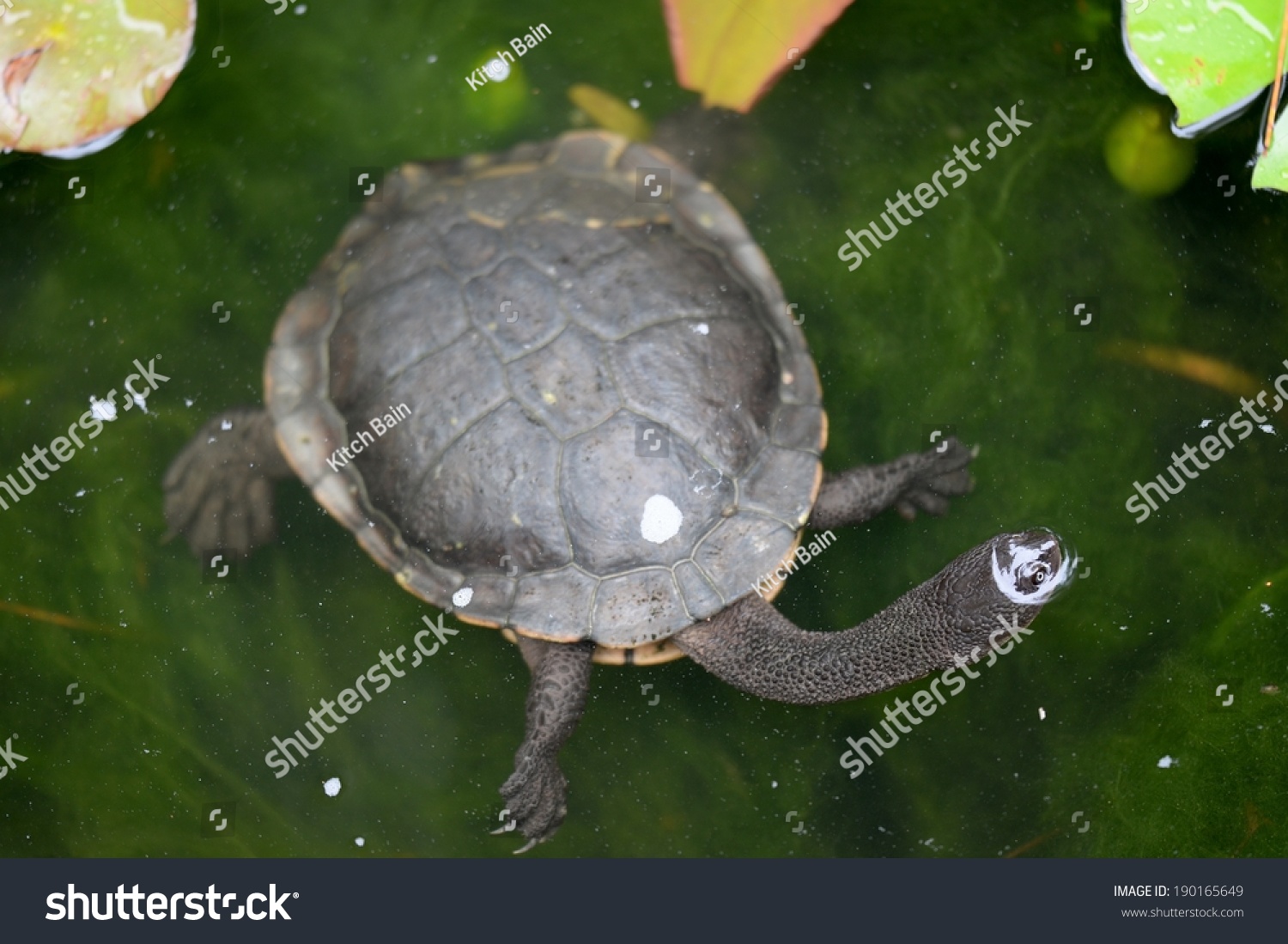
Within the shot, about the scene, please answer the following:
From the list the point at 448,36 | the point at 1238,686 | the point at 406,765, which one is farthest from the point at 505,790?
the point at 448,36

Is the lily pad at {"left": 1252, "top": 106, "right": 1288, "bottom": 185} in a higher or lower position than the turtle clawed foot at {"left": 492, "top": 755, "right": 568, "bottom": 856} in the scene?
higher

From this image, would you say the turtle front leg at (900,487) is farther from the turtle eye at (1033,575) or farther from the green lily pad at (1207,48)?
the green lily pad at (1207,48)

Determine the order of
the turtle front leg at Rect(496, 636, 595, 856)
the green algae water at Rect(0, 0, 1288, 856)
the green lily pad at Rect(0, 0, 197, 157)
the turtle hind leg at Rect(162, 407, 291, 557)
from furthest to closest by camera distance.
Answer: the turtle hind leg at Rect(162, 407, 291, 557)
the green algae water at Rect(0, 0, 1288, 856)
the green lily pad at Rect(0, 0, 197, 157)
the turtle front leg at Rect(496, 636, 595, 856)

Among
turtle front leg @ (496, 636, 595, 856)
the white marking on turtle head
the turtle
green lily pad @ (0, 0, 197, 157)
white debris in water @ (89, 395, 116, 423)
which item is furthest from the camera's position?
white debris in water @ (89, 395, 116, 423)

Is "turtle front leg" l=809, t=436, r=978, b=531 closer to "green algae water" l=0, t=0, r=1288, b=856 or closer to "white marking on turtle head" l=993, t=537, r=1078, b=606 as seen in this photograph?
"green algae water" l=0, t=0, r=1288, b=856

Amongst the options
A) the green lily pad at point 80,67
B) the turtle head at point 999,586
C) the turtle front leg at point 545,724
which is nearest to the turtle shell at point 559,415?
the turtle front leg at point 545,724

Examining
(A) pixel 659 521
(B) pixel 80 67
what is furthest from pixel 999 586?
(B) pixel 80 67

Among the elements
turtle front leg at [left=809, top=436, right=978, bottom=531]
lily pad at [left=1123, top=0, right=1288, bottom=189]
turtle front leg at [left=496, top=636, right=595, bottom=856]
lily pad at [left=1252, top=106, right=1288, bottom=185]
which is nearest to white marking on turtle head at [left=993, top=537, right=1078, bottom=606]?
turtle front leg at [left=809, top=436, right=978, bottom=531]
